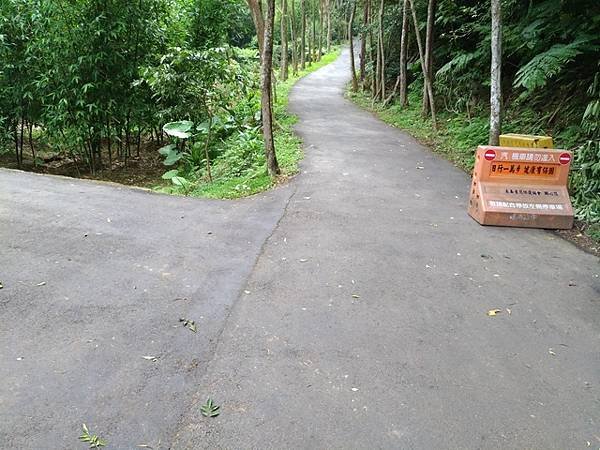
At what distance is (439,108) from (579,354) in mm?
10683

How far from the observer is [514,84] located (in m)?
8.12

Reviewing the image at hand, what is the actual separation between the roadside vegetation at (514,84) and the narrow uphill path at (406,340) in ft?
6.03

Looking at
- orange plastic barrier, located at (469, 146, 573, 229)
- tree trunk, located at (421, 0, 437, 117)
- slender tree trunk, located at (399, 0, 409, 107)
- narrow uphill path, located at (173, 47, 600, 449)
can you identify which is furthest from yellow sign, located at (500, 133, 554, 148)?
slender tree trunk, located at (399, 0, 409, 107)

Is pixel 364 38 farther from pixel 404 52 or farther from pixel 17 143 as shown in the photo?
pixel 17 143

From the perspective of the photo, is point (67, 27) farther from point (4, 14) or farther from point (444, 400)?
point (444, 400)

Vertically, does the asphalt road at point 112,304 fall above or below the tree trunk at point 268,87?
below

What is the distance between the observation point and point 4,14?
9828mm

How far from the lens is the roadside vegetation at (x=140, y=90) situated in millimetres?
8227

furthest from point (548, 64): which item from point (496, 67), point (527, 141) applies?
point (527, 141)

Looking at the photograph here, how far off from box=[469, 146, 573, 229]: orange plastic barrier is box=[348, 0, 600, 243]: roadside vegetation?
41 centimetres

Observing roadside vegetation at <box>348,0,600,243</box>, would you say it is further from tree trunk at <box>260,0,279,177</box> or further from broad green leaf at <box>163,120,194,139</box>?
broad green leaf at <box>163,120,194,139</box>

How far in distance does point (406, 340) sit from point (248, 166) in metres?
6.09

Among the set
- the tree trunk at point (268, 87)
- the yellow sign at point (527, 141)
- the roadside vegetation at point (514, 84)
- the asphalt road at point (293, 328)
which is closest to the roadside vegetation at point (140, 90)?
the tree trunk at point (268, 87)

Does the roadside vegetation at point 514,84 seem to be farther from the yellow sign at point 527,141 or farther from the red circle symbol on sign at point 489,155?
the red circle symbol on sign at point 489,155
